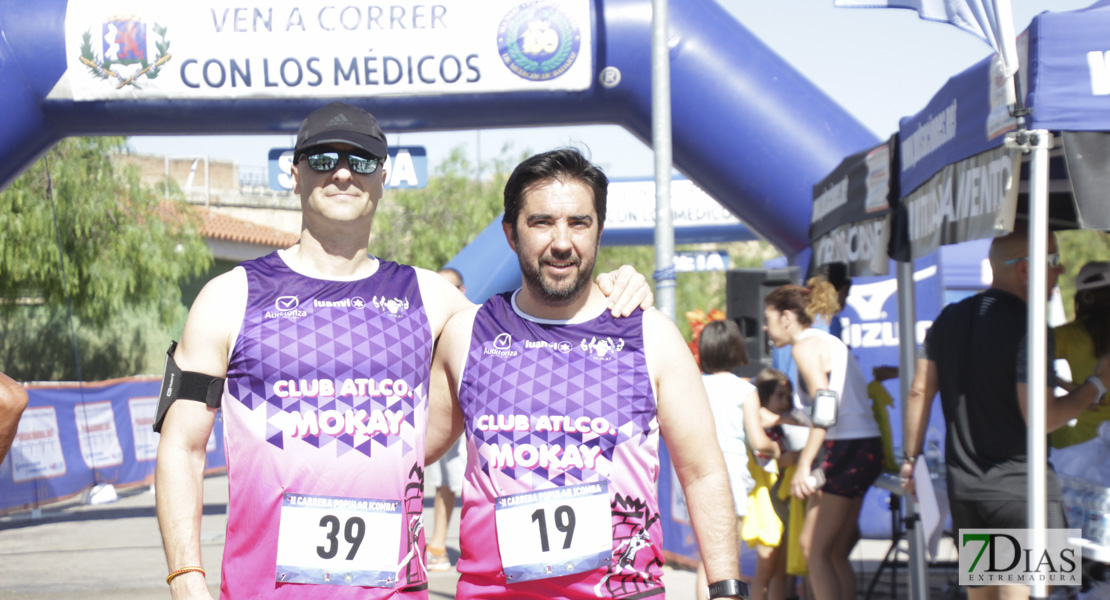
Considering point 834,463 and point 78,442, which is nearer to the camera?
point 834,463

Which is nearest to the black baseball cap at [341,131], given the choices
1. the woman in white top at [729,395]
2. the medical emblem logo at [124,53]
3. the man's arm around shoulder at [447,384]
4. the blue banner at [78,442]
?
the man's arm around shoulder at [447,384]

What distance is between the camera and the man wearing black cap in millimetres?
2480

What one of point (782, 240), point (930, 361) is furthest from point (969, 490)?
point (782, 240)

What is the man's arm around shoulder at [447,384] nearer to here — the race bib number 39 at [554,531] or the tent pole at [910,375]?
the race bib number 39 at [554,531]

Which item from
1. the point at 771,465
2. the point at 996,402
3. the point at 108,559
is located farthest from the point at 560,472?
the point at 108,559

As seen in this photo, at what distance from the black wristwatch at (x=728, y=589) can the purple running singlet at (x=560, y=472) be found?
0.14 metres

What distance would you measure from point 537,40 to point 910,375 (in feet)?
11.5

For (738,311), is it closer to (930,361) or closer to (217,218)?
(930,361)

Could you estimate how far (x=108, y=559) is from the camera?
9.03m

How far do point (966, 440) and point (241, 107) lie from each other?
5.44m

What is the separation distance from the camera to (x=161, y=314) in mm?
20469

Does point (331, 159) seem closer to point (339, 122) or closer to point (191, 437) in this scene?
point (339, 122)

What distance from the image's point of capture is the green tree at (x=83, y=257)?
1595 centimetres

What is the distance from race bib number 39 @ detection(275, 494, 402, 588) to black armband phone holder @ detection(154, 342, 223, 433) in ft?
1.03
